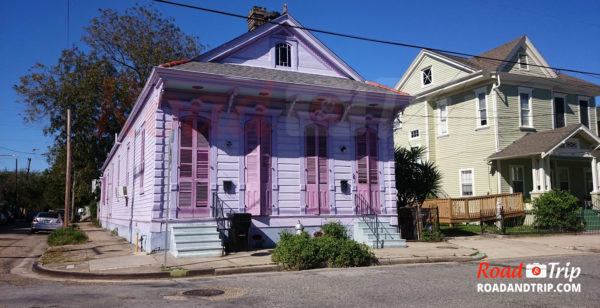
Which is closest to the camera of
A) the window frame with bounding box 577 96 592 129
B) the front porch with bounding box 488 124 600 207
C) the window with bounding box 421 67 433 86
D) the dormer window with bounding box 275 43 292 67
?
the dormer window with bounding box 275 43 292 67

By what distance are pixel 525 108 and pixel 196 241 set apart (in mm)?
20784

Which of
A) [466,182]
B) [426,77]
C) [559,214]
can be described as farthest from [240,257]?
[426,77]

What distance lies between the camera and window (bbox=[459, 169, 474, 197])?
2609 centimetres

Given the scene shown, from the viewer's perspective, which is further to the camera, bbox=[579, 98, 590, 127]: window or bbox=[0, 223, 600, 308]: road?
bbox=[579, 98, 590, 127]: window

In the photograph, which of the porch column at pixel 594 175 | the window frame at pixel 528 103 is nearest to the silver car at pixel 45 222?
the window frame at pixel 528 103

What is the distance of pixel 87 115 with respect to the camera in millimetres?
33281

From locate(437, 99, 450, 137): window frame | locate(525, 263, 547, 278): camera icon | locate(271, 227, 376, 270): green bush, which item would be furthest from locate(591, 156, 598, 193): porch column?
locate(271, 227, 376, 270): green bush

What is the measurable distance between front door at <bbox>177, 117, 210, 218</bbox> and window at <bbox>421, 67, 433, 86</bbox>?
18782mm

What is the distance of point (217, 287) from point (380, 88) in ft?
38.0

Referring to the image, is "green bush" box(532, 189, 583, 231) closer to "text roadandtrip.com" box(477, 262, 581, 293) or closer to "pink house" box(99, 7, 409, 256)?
"pink house" box(99, 7, 409, 256)

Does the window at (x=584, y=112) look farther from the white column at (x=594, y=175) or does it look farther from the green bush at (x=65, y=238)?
the green bush at (x=65, y=238)

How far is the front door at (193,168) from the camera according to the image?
1388cm

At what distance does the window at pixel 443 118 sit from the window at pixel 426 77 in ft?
6.09

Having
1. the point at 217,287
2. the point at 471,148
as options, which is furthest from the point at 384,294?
the point at 471,148
